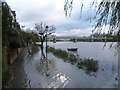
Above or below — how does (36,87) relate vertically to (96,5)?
below

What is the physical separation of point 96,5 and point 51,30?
32.1m

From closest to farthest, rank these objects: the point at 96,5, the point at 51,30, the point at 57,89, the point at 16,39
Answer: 1. the point at 96,5
2. the point at 57,89
3. the point at 16,39
4. the point at 51,30

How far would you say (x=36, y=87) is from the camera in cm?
526

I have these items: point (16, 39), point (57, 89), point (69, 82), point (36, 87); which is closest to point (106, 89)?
point (69, 82)

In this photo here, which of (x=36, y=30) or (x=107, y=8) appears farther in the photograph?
(x=36, y=30)

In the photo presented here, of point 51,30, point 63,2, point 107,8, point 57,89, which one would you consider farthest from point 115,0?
point 51,30

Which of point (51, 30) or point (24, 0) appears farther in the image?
point (51, 30)

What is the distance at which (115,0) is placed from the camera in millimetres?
1207

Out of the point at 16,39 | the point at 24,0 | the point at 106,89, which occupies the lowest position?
the point at 106,89

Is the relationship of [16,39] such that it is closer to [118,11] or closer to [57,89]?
[57,89]

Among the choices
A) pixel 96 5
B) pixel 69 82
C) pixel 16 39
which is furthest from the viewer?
pixel 16 39

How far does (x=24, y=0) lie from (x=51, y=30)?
105 ft

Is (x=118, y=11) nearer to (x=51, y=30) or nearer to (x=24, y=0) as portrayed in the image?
(x=24, y=0)

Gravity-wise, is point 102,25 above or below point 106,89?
above
